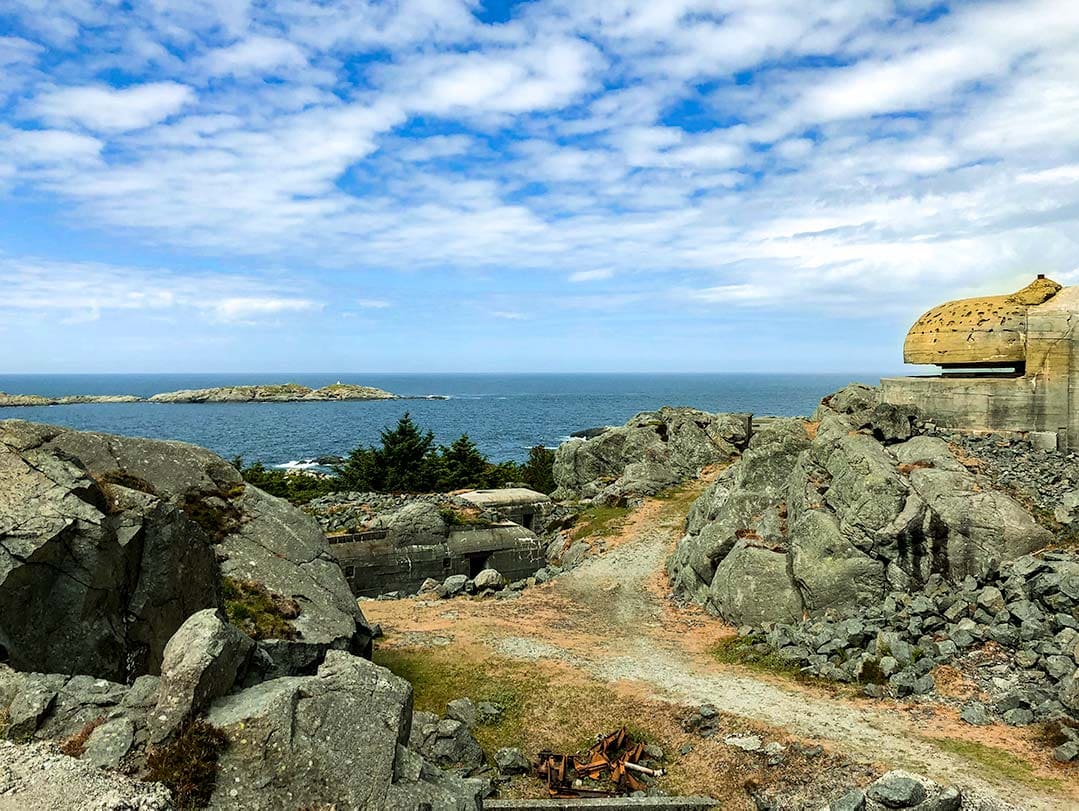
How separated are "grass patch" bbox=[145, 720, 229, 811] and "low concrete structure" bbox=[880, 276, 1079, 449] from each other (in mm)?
28405

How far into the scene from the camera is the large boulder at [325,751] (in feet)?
25.3

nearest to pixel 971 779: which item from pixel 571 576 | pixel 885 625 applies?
pixel 885 625

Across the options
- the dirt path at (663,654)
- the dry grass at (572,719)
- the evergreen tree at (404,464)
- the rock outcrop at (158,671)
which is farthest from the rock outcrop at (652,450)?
A: the rock outcrop at (158,671)

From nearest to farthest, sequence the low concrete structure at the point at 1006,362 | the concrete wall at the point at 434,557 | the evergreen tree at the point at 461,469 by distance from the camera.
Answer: the low concrete structure at the point at 1006,362
the concrete wall at the point at 434,557
the evergreen tree at the point at 461,469

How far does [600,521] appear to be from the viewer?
37.0 meters

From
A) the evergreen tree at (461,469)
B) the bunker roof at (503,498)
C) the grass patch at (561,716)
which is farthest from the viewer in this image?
the evergreen tree at (461,469)

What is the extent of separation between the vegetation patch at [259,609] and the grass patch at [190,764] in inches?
281

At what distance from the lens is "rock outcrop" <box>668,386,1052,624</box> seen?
833 inches

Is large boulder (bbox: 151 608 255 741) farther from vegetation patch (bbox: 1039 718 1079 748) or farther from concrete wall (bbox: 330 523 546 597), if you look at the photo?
concrete wall (bbox: 330 523 546 597)

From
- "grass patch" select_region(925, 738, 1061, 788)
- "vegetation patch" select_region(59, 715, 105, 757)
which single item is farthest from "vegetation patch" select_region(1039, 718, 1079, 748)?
"vegetation patch" select_region(59, 715, 105, 757)

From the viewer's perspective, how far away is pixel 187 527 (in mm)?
12984

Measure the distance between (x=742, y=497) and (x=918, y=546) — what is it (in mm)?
6822

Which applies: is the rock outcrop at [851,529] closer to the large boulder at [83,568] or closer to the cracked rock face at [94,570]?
the cracked rock face at [94,570]

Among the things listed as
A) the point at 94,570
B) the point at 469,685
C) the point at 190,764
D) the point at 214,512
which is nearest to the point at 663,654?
the point at 469,685
